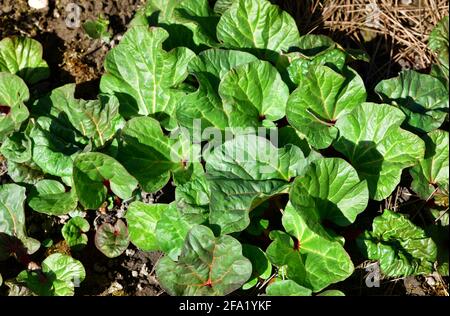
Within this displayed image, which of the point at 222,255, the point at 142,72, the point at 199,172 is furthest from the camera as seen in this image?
the point at 142,72

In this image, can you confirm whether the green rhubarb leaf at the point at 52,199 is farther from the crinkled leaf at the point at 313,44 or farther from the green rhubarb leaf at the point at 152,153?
the crinkled leaf at the point at 313,44

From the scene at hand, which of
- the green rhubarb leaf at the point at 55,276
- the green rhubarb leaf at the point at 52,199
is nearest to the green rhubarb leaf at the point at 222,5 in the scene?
the green rhubarb leaf at the point at 52,199

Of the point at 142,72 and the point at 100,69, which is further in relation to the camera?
the point at 100,69

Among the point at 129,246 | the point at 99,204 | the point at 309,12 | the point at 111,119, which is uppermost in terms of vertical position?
the point at 309,12

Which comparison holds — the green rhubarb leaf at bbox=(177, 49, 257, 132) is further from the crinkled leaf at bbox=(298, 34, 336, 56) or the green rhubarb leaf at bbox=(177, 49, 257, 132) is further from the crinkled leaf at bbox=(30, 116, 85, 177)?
the crinkled leaf at bbox=(30, 116, 85, 177)

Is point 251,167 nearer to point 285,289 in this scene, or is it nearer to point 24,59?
point 285,289

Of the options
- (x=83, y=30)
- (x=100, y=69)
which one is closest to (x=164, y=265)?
(x=100, y=69)

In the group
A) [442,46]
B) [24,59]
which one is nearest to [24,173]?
[24,59]
